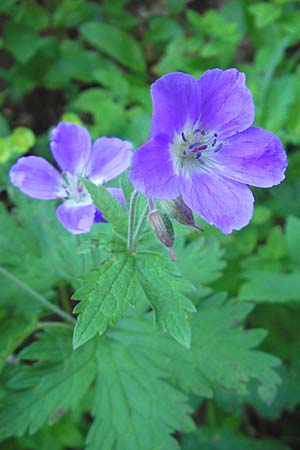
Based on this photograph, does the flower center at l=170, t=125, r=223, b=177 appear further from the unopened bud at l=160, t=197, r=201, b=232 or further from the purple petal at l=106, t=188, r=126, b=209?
the purple petal at l=106, t=188, r=126, b=209

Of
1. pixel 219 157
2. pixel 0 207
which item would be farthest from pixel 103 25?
pixel 219 157

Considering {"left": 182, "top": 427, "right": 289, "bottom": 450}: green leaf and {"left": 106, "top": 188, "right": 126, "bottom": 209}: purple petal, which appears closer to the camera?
{"left": 106, "top": 188, "right": 126, "bottom": 209}: purple petal

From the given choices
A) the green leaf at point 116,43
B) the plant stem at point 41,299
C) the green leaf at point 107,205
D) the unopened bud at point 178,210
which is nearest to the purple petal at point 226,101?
the unopened bud at point 178,210

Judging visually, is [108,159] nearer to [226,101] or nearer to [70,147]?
[70,147]

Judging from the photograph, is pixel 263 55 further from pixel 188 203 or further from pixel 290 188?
pixel 188 203

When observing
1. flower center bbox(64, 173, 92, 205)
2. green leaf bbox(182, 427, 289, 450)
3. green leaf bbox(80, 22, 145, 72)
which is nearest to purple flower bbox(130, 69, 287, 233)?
flower center bbox(64, 173, 92, 205)

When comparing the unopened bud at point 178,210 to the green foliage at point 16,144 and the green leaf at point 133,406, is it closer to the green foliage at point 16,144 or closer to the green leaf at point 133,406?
the green leaf at point 133,406

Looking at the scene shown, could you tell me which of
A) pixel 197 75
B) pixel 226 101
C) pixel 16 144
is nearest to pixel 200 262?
pixel 226 101
